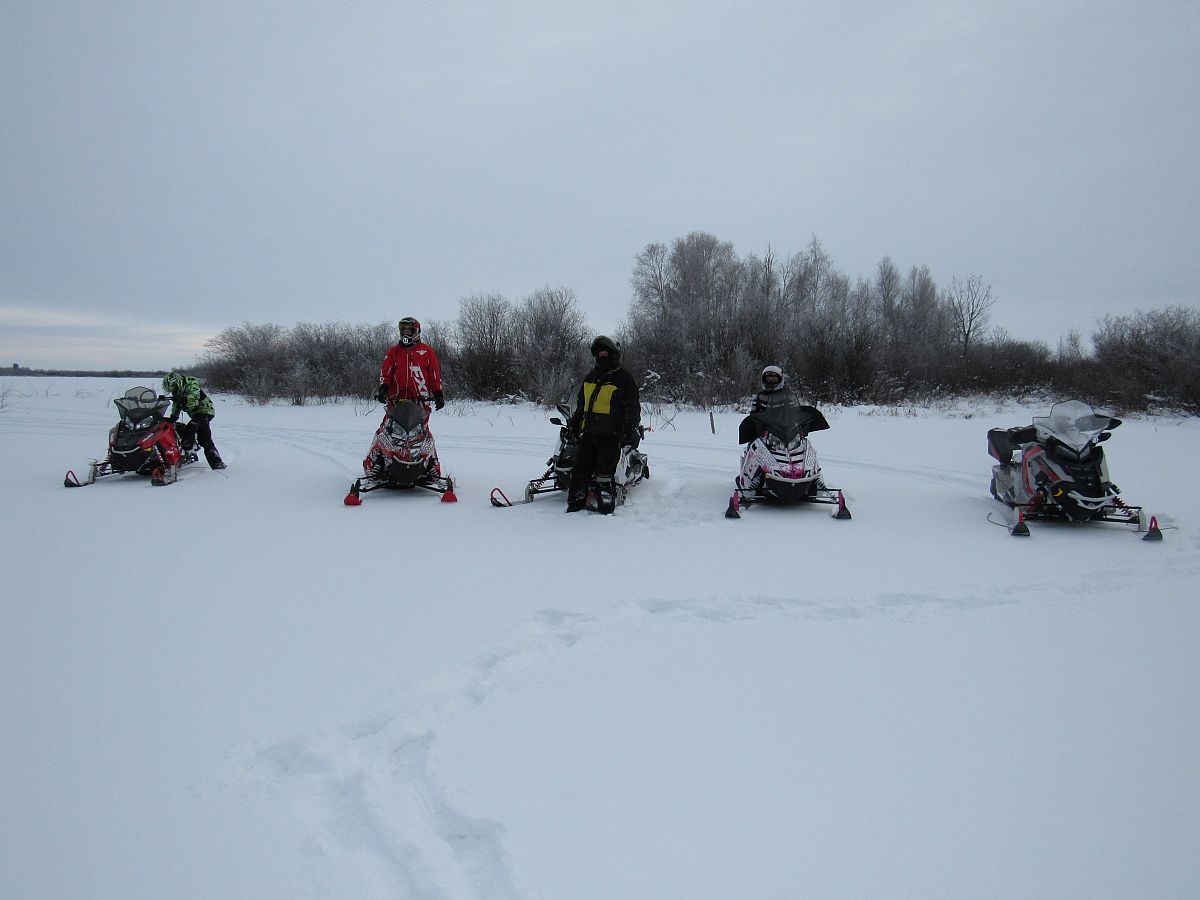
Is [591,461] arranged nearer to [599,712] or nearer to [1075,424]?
[599,712]

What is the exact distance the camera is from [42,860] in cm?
206

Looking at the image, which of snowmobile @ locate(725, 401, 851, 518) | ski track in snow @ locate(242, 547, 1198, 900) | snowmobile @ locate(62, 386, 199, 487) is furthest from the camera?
snowmobile @ locate(62, 386, 199, 487)

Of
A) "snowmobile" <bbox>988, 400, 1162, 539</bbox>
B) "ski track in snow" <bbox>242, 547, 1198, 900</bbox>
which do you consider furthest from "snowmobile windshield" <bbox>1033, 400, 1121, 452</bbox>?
"ski track in snow" <bbox>242, 547, 1198, 900</bbox>

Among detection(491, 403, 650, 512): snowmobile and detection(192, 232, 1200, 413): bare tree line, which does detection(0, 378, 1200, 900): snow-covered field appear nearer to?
detection(491, 403, 650, 512): snowmobile

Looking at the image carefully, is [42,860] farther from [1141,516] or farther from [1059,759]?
[1141,516]

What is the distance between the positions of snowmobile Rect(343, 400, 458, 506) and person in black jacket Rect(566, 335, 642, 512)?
159 centimetres

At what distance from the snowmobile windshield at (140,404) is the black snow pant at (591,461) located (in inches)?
230

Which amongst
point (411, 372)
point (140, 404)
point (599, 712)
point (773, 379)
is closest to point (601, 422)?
point (773, 379)

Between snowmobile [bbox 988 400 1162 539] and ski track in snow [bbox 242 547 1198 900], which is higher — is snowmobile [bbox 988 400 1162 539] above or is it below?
above

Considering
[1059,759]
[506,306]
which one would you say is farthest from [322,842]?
[506,306]

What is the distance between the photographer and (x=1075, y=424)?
243 inches

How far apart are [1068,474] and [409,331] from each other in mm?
6963

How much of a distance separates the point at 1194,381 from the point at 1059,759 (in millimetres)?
15541

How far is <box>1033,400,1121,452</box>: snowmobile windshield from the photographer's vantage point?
607 cm
